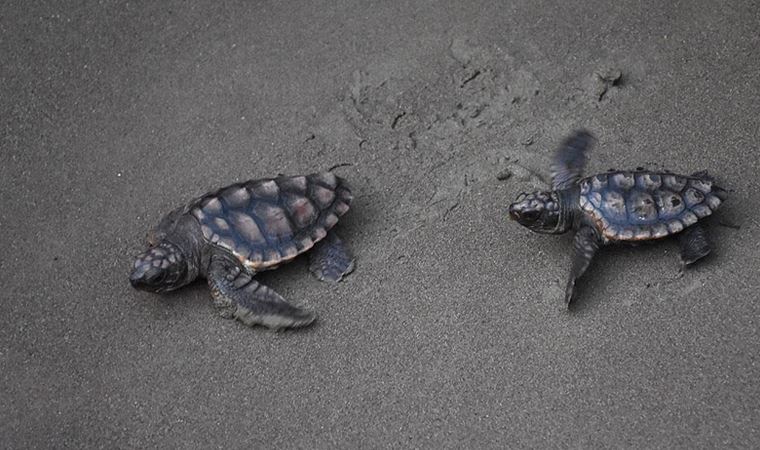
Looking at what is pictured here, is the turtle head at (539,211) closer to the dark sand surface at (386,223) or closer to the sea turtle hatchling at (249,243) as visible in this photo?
the dark sand surface at (386,223)

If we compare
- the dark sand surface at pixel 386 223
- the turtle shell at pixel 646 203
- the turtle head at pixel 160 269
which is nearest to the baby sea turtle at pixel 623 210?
the turtle shell at pixel 646 203

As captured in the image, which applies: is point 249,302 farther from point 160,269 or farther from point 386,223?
point 386,223

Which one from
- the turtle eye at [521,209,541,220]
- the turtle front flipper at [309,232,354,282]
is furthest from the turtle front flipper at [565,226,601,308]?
the turtle front flipper at [309,232,354,282]

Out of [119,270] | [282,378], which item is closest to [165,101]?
[119,270]

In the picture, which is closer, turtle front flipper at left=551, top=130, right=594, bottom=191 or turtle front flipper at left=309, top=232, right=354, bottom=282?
Result: turtle front flipper at left=309, top=232, right=354, bottom=282

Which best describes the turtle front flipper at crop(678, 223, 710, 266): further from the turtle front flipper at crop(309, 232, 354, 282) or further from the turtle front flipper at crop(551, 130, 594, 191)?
the turtle front flipper at crop(309, 232, 354, 282)

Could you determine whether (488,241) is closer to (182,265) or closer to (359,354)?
(359,354)

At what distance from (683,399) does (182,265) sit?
7.45 ft

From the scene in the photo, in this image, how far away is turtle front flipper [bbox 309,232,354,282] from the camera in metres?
A: 4.08

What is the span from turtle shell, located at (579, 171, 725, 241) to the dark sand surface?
0.20 m

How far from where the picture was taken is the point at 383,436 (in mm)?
3549

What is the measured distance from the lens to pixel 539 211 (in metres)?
3.93

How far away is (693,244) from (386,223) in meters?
1.45

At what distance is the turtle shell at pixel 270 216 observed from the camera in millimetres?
4012
